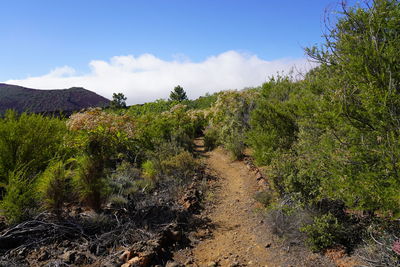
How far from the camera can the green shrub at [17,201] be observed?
366cm

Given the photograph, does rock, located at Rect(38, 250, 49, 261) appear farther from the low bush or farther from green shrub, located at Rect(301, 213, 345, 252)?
green shrub, located at Rect(301, 213, 345, 252)

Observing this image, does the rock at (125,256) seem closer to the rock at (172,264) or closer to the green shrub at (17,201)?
the rock at (172,264)

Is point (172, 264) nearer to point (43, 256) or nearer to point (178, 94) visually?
point (43, 256)

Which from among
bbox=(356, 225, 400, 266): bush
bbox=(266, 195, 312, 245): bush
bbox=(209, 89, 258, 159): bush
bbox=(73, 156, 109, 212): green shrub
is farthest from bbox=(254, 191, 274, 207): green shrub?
bbox=(209, 89, 258, 159): bush

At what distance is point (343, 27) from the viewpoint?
3.81 m

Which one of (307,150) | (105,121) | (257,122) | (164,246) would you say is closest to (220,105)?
(257,122)

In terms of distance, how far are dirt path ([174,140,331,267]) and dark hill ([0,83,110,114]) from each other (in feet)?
46.9

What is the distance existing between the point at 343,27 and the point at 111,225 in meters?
4.83

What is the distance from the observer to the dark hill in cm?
1778

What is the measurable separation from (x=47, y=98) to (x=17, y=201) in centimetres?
2017

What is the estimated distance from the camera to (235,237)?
4.14 meters

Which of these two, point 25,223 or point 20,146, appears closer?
point 25,223

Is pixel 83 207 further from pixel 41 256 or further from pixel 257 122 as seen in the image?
pixel 257 122

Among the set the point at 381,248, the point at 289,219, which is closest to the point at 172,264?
the point at 289,219
